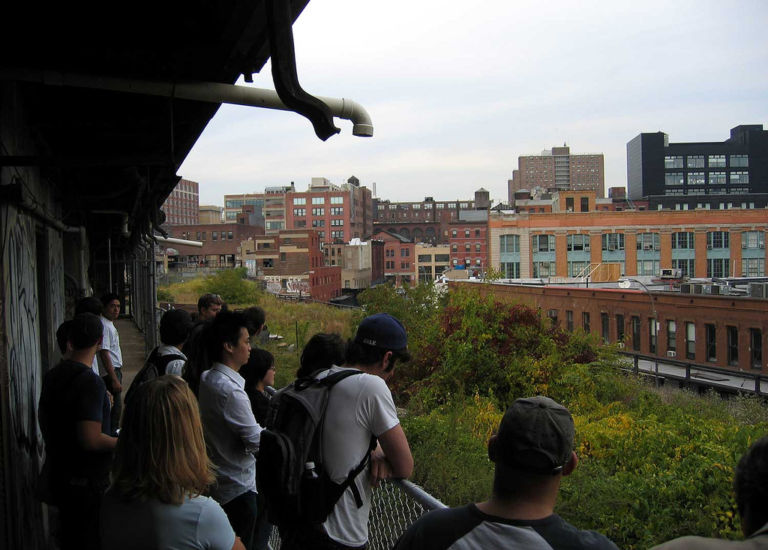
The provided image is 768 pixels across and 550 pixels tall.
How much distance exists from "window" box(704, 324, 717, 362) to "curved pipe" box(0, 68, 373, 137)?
40.9 m

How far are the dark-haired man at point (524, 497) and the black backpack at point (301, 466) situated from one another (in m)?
1.02

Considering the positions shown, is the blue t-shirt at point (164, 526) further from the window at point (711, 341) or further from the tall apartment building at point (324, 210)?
the tall apartment building at point (324, 210)

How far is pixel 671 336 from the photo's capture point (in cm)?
4353

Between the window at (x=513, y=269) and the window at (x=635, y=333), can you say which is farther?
the window at (x=513, y=269)

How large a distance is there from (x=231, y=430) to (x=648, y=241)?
234 feet

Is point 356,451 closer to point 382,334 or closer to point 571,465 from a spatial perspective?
point 382,334

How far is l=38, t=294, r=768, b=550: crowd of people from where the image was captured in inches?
79.1

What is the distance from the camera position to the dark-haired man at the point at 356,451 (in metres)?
3.03

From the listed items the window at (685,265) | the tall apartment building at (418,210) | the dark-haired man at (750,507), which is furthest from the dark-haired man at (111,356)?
the tall apartment building at (418,210)

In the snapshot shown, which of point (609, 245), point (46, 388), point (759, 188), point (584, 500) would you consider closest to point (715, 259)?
point (609, 245)

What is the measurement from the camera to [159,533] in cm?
246

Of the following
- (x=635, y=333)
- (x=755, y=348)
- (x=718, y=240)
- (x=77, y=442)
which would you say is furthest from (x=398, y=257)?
(x=77, y=442)

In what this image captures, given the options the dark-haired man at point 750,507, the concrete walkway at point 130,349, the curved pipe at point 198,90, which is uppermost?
the curved pipe at point 198,90

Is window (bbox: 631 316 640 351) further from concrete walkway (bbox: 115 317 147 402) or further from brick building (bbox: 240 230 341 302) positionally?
brick building (bbox: 240 230 341 302)
